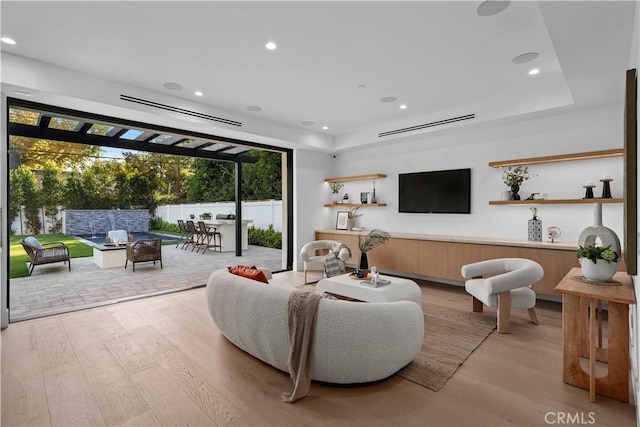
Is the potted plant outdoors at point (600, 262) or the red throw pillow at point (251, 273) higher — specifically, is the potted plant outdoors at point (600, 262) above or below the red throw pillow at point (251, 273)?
above

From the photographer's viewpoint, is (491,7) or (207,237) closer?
(491,7)

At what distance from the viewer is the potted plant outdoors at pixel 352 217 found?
683 centimetres

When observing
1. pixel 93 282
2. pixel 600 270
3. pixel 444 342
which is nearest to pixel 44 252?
pixel 93 282

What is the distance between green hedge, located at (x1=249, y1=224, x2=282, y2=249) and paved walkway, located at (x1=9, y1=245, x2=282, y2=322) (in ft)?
6.81

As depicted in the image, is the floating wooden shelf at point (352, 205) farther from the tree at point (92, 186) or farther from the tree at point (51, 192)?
the tree at point (51, 192)

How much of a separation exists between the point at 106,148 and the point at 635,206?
22.8ft

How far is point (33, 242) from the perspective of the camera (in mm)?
5219

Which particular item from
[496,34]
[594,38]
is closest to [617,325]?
[594,38]

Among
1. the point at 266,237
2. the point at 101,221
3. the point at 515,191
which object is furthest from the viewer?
the point at 266,237

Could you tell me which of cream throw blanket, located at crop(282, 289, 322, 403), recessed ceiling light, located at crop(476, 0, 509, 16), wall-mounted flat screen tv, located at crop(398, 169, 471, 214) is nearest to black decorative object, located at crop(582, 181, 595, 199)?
wall-mounted flat screen tv, located at crop(398, 169, 471, 214)

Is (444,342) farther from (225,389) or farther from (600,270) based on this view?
(225,389)

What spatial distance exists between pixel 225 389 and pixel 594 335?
2628 mm

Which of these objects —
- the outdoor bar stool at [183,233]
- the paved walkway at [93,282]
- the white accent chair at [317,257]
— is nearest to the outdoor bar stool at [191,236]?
the outdoor bar stool at [183,233]

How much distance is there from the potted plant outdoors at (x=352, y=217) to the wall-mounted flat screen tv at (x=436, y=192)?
1085 mm
